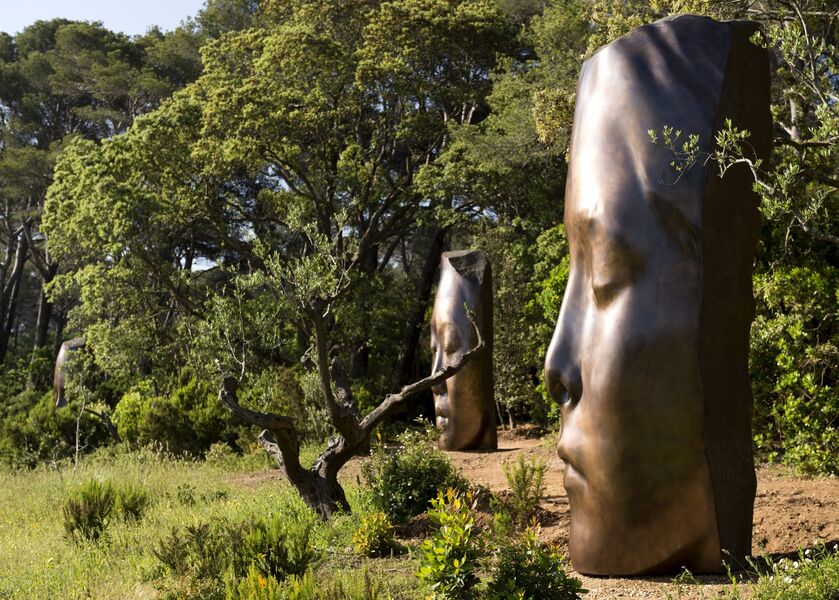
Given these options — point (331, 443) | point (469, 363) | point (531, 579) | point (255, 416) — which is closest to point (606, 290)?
point (531, 579)

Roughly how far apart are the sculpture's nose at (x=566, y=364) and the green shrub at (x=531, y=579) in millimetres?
1181

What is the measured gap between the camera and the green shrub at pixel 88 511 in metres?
7.70

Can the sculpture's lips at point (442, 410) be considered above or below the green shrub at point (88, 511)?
above

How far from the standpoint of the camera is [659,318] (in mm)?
5117

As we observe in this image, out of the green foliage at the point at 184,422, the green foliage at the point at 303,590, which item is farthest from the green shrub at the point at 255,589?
the green foliage at the point at 184,422

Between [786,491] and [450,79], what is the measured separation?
14157 millimetres

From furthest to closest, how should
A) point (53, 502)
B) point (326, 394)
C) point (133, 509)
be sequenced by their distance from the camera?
point (53, 502) → point (133, 509) → point (326, 394)

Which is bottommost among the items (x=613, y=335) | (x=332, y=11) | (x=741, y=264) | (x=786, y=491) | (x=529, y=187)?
(x=786, y=491)

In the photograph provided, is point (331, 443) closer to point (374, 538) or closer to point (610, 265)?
point (374, 538)

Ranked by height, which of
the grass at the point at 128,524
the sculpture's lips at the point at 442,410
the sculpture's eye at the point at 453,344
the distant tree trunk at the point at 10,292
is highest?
the distant tree trunk at the point at 10,292

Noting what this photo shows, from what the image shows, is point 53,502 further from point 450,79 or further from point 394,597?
point 450,79

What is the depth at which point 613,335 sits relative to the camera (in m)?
5.23

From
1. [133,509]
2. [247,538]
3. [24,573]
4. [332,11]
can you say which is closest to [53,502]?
[133,509]

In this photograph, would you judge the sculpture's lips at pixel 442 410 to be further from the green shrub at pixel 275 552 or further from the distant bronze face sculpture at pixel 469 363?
the green shrub at pixel 275 552
